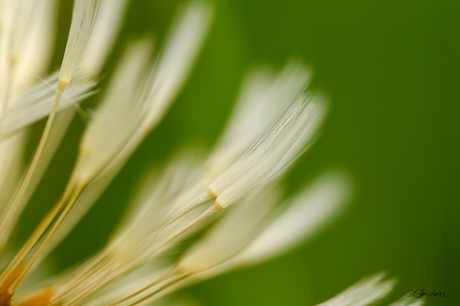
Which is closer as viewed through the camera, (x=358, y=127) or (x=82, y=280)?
(x=82, y=280)

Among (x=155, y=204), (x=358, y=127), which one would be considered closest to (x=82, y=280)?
(x=155, y=204)

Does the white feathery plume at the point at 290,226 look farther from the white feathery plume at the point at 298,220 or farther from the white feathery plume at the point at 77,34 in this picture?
the white feathery plume at the point at 77,34

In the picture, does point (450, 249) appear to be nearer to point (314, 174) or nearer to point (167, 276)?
point (314, 174)

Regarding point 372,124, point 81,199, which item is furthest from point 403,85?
point 81,199

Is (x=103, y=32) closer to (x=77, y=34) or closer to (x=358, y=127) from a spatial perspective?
(x=77, y=34)

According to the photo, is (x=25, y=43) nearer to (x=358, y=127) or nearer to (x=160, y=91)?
(x=160, y=91)

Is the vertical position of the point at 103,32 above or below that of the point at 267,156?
above
